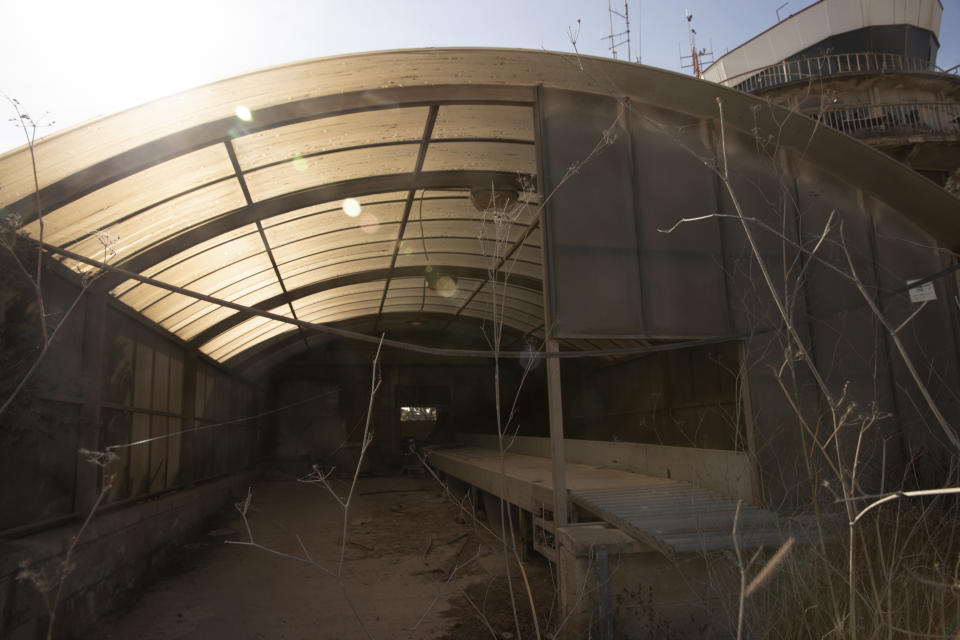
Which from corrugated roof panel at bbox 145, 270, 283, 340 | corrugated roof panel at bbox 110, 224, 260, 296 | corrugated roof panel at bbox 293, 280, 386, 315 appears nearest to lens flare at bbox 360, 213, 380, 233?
corrugated roof panel at bbox 110, 224, 260, 296

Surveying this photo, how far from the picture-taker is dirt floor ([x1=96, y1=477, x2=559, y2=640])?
20.1 ft

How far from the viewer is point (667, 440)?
11.9 metres

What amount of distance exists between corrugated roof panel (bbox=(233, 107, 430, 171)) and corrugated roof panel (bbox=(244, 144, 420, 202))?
19 centimetres

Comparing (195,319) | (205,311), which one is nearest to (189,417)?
(195,319)

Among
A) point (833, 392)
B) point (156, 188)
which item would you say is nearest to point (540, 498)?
point (833, 392)

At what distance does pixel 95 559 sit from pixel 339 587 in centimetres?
260

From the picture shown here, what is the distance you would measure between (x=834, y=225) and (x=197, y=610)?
805 centimetres

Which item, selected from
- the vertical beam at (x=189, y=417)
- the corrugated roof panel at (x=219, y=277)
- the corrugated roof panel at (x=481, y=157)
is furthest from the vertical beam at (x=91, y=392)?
the corrugated roof panel at (x=481, y=157)

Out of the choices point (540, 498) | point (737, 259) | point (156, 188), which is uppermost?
point (156, 188)

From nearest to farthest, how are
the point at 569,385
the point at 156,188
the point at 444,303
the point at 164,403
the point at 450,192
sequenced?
1. the point at 156,188
2. the point at 450,192
3. the point at 164,403
4. the point at 444,303
5. the point at 569,385

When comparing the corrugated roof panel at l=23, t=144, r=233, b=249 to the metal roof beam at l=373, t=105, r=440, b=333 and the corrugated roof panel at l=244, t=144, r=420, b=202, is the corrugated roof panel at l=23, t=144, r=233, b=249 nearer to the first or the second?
the corrugated roof panel at l=244, t=144, r=420, b=202

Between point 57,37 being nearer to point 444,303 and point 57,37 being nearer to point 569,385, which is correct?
point 444,303

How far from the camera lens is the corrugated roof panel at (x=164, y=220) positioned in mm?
6914

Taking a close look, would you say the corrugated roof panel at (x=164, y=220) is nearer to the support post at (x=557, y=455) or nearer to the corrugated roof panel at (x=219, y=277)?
the corrugated roof panel at (x=219, y=277)
